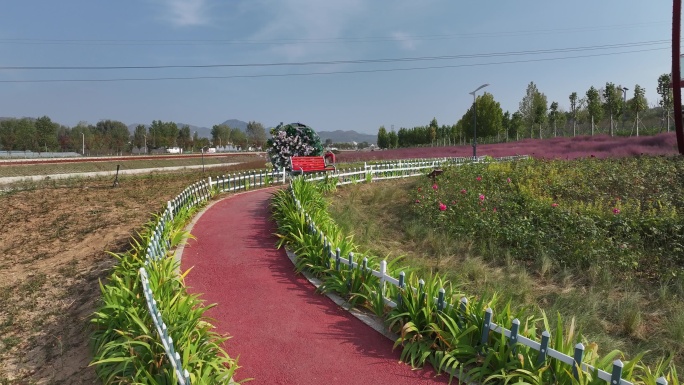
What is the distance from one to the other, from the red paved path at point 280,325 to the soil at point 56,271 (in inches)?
68.8

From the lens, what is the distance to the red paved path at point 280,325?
4.57 m

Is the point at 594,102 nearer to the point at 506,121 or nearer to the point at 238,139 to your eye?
the point at 506,121

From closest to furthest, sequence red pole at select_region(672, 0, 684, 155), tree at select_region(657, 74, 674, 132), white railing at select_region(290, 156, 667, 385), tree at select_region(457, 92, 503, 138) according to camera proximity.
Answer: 1. white railing at select_region(290, 156, 667, 385)
2. red pole at select_region(672, 0, 684, 155)
3. tree at select_region(657, 74, 674, 132)
4. tree at select_region(457, 92, 503, 138)

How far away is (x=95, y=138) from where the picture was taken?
91250mm

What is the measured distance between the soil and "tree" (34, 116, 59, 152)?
8457 centimetres

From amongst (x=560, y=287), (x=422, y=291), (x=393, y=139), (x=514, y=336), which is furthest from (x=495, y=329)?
(x=393, y=139)

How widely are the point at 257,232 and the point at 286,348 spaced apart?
532 cm

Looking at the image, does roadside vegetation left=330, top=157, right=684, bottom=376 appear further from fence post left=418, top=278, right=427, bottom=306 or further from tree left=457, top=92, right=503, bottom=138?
tree left=457, top=92, right=503, bottom=138

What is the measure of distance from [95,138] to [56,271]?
98.7 meters

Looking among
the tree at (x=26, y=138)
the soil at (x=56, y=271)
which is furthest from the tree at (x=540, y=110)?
the tree at (x=26, y=138)

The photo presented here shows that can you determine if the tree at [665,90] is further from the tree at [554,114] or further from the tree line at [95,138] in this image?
the tree line at [95,138]

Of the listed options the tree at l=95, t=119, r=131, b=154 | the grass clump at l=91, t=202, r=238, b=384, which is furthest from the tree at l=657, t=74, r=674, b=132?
the tree at l=95, t=119, r=131, b=154

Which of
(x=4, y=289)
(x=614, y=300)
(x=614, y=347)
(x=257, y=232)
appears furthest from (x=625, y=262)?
(x=4, y=289)

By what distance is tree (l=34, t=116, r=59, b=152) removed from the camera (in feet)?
273
